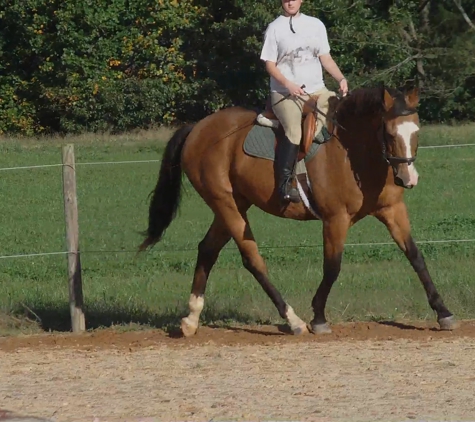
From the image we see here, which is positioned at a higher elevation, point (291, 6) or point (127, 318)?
point (291, 6)

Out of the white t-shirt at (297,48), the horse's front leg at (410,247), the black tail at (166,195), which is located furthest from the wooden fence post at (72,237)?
the horse's front leg at (410,247)

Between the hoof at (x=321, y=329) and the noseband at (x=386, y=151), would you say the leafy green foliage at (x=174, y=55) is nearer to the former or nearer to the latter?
A: the hoof at (x=321, y=329)

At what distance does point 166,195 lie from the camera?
9805mm

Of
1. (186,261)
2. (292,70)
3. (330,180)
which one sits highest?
(292,70)

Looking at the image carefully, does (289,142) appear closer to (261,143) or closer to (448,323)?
(261,143)

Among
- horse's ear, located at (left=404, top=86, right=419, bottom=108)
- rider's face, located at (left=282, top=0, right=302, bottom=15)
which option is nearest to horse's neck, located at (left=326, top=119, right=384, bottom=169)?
horse's ear, located at (left=404, top=86, right=419, bottom=108)

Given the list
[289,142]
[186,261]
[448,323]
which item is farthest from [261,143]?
[186,261]

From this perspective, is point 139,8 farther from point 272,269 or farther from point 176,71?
point 272,269

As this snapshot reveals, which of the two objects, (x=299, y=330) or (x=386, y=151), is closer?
(x=386, y=151)

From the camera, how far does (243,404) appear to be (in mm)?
6410

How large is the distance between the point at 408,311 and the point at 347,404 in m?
3.53

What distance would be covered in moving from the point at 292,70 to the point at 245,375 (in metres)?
2.65

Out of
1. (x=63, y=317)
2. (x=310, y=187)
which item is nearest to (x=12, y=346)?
(x=63, y=317)

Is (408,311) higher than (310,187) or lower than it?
lower
